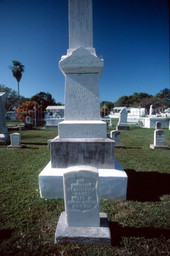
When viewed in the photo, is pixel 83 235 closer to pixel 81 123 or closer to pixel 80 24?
pixel 81 123

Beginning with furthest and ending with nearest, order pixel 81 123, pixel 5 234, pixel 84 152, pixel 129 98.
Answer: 1. pixel 129 98
2. pixel 81 123
3. pixel 84 152
4. pixel 5 234

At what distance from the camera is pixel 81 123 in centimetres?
368

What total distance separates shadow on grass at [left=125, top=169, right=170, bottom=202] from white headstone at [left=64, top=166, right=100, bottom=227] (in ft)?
4.58

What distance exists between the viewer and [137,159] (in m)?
6.50

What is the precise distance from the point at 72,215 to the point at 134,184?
2.27 meters

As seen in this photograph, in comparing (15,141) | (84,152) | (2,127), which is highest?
(2,127)

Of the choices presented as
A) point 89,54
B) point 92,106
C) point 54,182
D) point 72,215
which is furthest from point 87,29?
point 72,215

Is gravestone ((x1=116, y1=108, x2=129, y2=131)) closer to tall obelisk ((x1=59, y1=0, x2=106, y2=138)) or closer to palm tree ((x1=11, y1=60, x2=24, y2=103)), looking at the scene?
tall obelisk ((x1=59, y1=0, x2=106, y2=138))

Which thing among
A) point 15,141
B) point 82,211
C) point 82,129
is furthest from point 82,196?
point 15,141

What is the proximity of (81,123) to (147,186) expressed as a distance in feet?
7.42

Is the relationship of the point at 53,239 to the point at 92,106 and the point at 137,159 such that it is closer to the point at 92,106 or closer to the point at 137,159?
the point at 92,106

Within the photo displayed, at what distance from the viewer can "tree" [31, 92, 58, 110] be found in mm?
54500

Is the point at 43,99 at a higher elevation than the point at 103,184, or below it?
higher

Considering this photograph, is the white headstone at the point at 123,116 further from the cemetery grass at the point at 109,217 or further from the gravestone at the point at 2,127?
the cemetery grass at the point at 109,217
